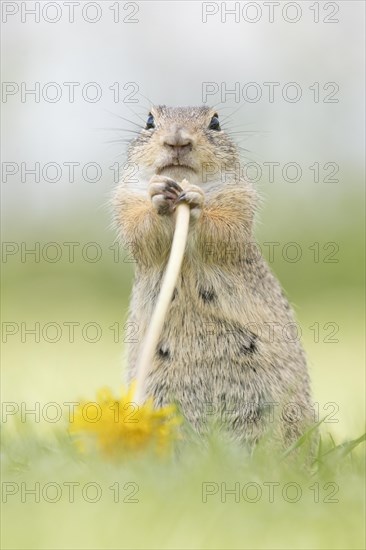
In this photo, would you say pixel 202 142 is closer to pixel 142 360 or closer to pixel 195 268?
pixel 195 268

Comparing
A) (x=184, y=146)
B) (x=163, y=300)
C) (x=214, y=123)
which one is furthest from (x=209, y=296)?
(x=214, y=123)

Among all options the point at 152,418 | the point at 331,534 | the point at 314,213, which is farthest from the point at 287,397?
the point at 314,213

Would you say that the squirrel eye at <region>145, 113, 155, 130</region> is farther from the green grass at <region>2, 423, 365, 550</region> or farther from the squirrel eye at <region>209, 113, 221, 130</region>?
the green grass at <region>2, 423, 365, 550</region>

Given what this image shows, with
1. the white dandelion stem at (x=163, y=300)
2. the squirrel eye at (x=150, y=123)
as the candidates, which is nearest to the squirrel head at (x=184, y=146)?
the squirrel eye at (x=150, y=123)

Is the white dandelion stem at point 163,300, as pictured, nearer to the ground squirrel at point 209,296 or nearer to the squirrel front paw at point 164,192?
the squirrel front paw at point 164,192

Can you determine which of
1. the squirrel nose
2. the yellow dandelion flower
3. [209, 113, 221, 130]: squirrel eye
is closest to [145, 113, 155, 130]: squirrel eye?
[209, 113, 221, 130]: squirrel eye
